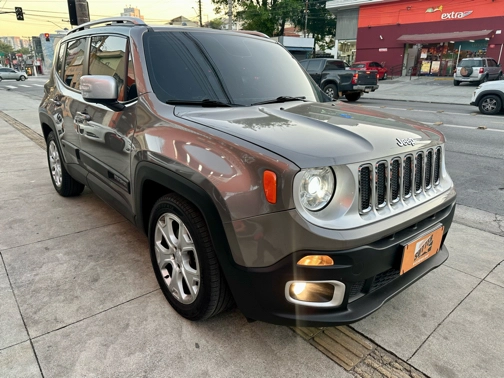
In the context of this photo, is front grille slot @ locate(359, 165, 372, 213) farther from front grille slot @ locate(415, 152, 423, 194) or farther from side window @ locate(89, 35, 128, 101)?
side window @ locate(89, 35, 128, 101)

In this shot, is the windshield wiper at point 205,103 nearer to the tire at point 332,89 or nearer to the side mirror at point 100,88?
the side mirror at point 100,88

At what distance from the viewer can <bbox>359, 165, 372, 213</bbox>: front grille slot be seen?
186 centimetres

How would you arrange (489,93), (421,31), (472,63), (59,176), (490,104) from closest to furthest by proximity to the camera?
(59,176)
(489,93)
(490,104)
(472,63)
(421,31)

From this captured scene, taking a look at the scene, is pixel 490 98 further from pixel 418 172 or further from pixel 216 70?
pixel 216 70

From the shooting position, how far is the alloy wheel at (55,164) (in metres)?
4.47

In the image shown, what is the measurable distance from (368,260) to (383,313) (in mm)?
910

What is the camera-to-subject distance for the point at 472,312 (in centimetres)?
254

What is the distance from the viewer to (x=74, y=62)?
3756 millimetres

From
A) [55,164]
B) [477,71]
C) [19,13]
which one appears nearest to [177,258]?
[55,164]

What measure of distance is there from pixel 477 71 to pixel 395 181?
24.3 metres

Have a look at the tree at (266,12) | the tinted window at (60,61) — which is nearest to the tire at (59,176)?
the tinted window at (60,61)

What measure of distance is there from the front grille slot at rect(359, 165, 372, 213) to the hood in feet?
0.22

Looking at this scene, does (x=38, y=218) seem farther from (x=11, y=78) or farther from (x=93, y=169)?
(x=11, y=78)

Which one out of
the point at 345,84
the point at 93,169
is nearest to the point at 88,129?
the point at 93,169
